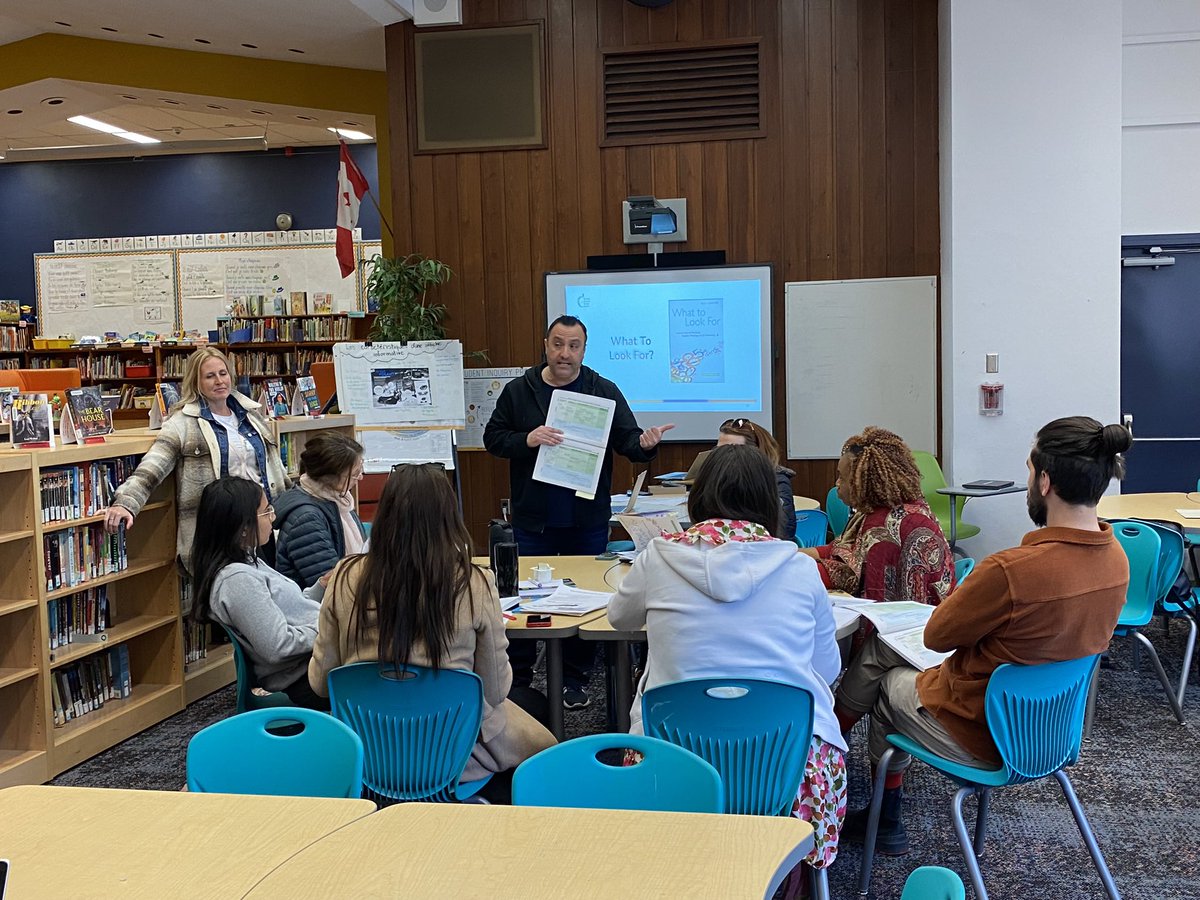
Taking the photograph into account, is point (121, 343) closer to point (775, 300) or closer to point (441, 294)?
point (441, 294)

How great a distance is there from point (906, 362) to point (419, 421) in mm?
3155

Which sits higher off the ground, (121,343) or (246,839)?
(121,343)

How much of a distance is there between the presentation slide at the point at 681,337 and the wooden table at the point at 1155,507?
217 centimetres

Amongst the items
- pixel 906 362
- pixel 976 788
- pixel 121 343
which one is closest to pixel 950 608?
pixel 976 788

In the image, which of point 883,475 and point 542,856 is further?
point 883,475

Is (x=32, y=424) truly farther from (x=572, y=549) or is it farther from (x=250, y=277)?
(x=250, y=277)

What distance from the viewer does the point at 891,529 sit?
3.33m

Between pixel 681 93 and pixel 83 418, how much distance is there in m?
4.24

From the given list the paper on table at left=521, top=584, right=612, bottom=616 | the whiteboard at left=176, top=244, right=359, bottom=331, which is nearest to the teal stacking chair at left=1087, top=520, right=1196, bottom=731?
the paper on table at left=521, top=584, right=612, bottom=616

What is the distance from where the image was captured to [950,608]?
2580mm

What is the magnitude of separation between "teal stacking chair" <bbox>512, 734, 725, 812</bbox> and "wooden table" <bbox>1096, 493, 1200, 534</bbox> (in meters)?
3.66

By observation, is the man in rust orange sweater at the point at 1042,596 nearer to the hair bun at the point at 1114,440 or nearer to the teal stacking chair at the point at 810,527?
the hair bun at the point at 1114,440

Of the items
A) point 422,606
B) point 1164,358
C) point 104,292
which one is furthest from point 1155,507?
point 104,292

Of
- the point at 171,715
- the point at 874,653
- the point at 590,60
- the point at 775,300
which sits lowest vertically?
the point at 171,715
